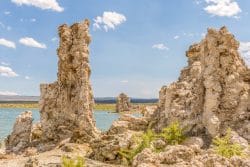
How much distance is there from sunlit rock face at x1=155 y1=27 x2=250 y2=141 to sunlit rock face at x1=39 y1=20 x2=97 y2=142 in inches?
310

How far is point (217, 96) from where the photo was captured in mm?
25547

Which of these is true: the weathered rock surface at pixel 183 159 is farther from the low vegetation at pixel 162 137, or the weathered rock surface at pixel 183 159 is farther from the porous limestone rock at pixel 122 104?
the porous limestone rock at pixel 122 104

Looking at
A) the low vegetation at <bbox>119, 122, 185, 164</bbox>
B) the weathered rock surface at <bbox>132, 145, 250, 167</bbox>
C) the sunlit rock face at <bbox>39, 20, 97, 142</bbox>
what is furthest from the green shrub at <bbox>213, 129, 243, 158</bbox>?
the sunlit rock face at <bbox>39, 20, 97, 142</bbox>

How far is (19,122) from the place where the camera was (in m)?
36.3

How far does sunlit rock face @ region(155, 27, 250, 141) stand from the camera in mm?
24875

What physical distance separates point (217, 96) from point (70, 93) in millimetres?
13611

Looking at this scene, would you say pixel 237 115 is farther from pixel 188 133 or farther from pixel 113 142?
pixel 113 142

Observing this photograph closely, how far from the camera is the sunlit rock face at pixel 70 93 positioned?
34.2 m

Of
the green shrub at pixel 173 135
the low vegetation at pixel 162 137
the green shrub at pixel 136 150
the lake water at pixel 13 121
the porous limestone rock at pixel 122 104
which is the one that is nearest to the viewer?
the green shrub at pixel 136 150

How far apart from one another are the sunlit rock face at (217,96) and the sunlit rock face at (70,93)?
788 centimetres

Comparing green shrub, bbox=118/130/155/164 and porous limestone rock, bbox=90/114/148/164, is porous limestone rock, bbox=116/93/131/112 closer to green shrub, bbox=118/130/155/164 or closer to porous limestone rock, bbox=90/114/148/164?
porous limestone rock, bbox=90/114/148/164

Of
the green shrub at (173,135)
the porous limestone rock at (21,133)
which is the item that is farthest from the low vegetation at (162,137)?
the porous limestone rock at (21,133)

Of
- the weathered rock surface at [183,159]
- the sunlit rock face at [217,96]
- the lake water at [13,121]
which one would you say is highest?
the sunlit rock face at [217,96]

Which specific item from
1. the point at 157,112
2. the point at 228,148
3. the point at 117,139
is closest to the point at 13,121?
the point at 157,112
